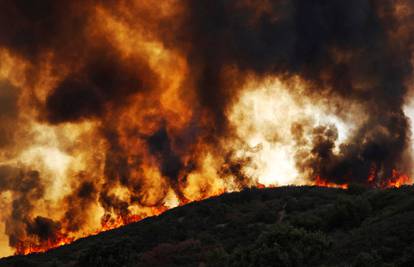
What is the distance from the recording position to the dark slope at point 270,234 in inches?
1452

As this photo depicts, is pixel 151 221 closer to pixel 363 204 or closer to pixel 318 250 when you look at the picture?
pixel 363 204

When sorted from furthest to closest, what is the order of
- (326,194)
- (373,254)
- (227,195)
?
1. (227,195)
2. (326,194)
3. (373,254)

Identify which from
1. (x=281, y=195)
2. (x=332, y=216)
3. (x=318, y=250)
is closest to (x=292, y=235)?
(x=318, y=250)

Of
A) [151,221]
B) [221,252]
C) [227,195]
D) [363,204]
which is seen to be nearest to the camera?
[221,252]

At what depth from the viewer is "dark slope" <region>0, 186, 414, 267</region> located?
36875 millimetres

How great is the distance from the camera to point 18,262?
91625mm

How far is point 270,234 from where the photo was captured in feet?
135

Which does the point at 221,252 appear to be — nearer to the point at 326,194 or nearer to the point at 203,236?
the point at 203,236

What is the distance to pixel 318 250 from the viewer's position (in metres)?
39.5

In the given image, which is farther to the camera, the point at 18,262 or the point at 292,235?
the point at 18,262

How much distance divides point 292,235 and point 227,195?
7523cm

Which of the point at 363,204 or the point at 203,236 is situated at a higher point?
the point at 203,236

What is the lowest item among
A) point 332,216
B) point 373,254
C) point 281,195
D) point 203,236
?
point 373,254

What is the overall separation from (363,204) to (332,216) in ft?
13.8
